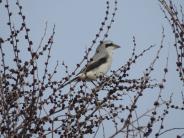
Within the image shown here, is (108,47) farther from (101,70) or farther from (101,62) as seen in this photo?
(101,70)

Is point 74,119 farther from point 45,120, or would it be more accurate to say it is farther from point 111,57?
point 111,57

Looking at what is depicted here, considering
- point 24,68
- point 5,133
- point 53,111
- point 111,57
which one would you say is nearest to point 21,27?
point 24,68

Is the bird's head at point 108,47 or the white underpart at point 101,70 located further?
the bird's head at point 108,47

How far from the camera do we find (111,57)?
1049cm

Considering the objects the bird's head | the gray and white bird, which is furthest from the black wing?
the bird's head

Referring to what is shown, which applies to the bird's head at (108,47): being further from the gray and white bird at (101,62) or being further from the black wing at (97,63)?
the black wing at (97,63)

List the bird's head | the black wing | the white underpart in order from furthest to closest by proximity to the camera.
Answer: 1. the bird's head
2. the black wing
3. the white underpart

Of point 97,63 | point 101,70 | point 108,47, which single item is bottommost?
point 101,70

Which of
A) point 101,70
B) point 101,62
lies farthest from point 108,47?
point 101,70

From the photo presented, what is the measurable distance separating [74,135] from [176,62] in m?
1.49

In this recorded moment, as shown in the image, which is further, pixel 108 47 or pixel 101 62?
pixel 108 47

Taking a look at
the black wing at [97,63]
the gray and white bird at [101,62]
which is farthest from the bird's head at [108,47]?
the black wing at [97,63]

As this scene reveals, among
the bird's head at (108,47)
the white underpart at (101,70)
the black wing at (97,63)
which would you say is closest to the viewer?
the white underpart at (101,70)

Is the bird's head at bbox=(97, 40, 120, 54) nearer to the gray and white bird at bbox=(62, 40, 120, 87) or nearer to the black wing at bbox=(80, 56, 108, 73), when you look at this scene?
the gray and white bird at bbox=(62, 40, 120, 87)
